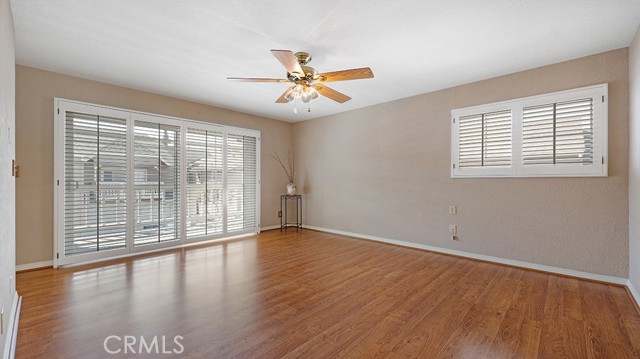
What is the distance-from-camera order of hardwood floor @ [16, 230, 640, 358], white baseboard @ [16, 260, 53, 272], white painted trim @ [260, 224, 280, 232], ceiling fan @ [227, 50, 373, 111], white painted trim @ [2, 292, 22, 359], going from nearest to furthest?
white painted trim @ [2, 292, 22, 359], hardwood floor @ [16, 230, 640, 358], ceiling fan @ [227, 50, 373, 111], white baseboard @ [16, 260, 53, 272], white painted trim @ [260, 224, 280, 232]

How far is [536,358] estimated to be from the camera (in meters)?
1.71

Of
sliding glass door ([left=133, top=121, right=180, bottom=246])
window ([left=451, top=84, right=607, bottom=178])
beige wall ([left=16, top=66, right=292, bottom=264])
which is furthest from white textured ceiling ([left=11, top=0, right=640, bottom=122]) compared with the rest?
sliding glass door ([left=133, top=121, right=180, bottom=246])

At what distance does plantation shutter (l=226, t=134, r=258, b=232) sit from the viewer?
17.2 ft

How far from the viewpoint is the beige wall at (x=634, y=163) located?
248 centimetres

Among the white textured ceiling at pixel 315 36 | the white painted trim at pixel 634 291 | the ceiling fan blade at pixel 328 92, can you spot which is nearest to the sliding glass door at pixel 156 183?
the white textured ceiling at pixel 315 36

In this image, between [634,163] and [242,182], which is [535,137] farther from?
[242,182]

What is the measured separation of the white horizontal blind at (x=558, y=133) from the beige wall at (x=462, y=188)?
7.3 inches

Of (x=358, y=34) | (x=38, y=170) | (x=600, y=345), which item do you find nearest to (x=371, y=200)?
(x=358, y=34)

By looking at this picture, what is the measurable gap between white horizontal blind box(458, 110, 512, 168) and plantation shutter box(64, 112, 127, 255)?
488 centimetres

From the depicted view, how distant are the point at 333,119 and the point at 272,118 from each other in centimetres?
136

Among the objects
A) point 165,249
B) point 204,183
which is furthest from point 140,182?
point 165,249

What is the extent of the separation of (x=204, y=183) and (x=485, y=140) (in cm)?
448

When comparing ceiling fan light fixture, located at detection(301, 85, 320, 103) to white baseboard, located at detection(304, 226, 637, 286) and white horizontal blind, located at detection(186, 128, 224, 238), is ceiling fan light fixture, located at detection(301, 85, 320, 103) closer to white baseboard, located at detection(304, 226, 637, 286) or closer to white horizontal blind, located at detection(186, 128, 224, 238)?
white horizontal blind, located at detection(186, 128, 224, 238)

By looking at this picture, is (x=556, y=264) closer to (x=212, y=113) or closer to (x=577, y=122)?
(x=577, y=122)
